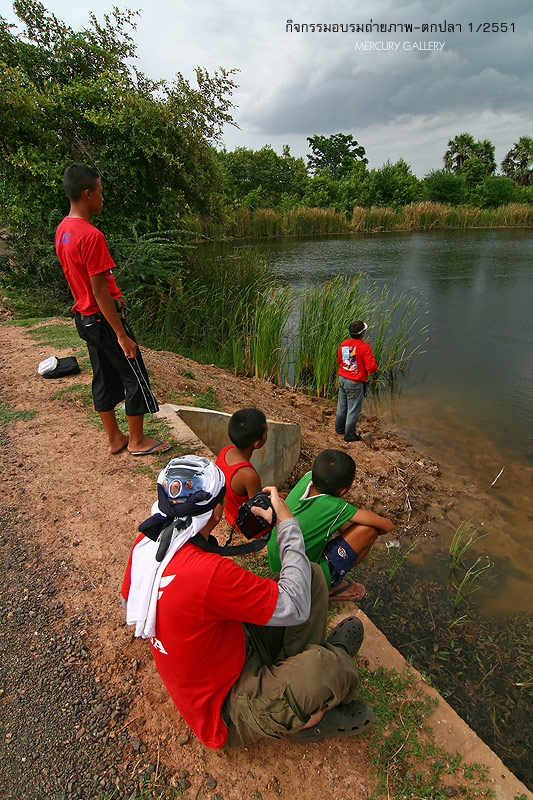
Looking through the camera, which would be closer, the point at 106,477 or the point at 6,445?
the point at 106,477

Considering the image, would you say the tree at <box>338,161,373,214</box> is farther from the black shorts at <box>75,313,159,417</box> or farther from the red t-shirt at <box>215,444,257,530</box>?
the red t-shirt at <box>215,444,257,530</box>

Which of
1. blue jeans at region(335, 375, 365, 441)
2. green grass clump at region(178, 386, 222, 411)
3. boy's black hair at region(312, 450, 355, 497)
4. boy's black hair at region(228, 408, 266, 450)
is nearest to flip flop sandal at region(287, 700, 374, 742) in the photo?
boy's black hair at region(312, 450, 355, 497)

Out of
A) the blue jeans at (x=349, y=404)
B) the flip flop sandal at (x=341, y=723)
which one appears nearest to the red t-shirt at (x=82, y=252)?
the flip flop sandal at (x=341, y=723)

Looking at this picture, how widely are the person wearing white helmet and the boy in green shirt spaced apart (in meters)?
0.62

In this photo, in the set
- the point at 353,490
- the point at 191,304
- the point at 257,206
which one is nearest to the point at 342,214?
the point at 257,206

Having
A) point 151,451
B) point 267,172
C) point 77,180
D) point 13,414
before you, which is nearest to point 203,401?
point 151,451

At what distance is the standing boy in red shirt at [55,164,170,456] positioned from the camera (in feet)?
8.66

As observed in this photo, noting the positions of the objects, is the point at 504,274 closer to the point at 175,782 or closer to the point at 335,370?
the point at 335,370

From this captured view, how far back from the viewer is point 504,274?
43.2 feet

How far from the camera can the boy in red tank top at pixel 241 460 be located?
93.1 inches

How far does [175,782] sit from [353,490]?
117 inches

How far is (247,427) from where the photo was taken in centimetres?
247

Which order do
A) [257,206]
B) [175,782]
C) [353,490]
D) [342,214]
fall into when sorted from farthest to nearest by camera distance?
[257,206] < [342,214] < [353,490] < [175,782]

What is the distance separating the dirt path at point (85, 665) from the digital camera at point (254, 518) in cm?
73
